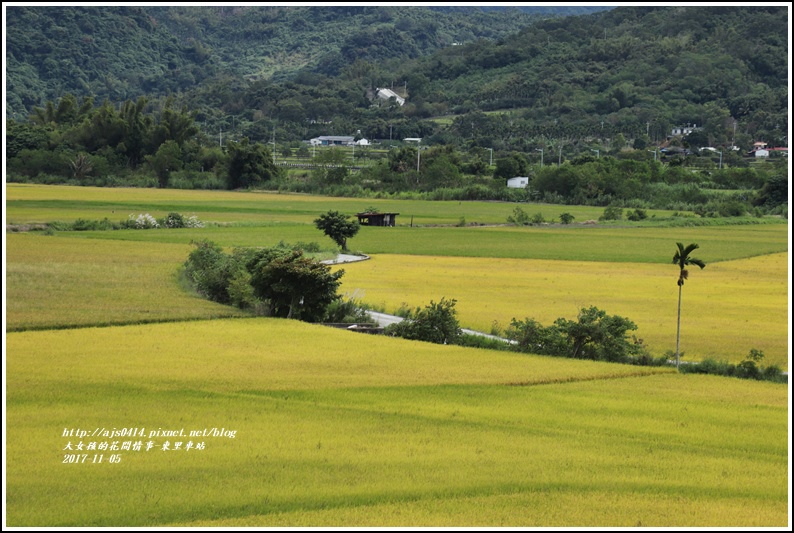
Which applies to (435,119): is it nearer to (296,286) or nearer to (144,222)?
(144,222)

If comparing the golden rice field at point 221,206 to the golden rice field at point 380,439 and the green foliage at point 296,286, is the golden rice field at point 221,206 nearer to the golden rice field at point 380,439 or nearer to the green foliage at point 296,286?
the green foliage at point 296,286

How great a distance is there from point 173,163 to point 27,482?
302 feet

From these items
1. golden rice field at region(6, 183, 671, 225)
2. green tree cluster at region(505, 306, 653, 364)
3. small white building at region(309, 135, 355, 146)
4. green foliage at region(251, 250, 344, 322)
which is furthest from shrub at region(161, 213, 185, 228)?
small white building at region(309, 135, 355, 146)

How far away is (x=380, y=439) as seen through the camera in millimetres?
17297

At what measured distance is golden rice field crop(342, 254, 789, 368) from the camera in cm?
3144

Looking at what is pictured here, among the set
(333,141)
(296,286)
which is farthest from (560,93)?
(296,286)

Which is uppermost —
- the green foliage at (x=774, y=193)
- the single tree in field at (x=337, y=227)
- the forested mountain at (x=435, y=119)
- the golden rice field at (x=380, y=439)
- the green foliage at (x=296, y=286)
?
the forested mountain at (x=435, y=119)

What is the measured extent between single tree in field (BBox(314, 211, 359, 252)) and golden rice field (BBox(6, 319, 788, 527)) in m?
26.3

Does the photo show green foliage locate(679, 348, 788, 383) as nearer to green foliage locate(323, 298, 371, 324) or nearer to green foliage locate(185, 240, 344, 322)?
green foliage locate(323, 298, 371, 324)

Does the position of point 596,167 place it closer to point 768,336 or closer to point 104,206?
point 104,206

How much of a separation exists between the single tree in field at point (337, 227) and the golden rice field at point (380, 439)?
2625 cm

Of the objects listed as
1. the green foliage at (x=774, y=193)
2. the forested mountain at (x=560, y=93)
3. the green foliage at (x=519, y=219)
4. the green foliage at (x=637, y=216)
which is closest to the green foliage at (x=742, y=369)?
the green foliage at (x=519, y=219)

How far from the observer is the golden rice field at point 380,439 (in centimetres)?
1398

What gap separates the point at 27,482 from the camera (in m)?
14.5
